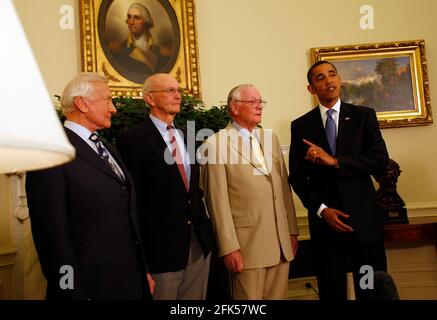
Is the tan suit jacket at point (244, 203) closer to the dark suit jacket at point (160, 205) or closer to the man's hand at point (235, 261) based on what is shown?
the man's hand at point (235, 261)

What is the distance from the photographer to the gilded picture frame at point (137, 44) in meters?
4.80

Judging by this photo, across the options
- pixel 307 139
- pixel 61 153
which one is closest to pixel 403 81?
pixel 307 139

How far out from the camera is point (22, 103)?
0.54 meters

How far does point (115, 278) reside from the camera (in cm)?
224

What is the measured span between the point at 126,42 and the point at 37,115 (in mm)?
4653

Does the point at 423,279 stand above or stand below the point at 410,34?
below

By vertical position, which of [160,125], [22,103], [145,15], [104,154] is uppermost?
[145,15]

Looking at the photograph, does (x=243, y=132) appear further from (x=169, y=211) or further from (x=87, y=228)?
(x=87, y=228)

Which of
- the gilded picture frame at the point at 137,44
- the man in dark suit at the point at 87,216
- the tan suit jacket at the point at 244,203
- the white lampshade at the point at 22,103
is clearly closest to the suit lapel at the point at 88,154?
the man in dark suit at the point at 87,216

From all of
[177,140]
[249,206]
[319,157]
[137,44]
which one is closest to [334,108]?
[319,157]

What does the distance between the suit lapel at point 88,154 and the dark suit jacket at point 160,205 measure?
0.42 metres

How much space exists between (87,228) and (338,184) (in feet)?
4.99

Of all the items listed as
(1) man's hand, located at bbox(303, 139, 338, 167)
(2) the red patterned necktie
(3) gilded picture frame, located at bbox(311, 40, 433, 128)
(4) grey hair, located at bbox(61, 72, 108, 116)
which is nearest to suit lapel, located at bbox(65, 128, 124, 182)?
(4) grey hair, located at bbox(61, 72, 108, 116)
